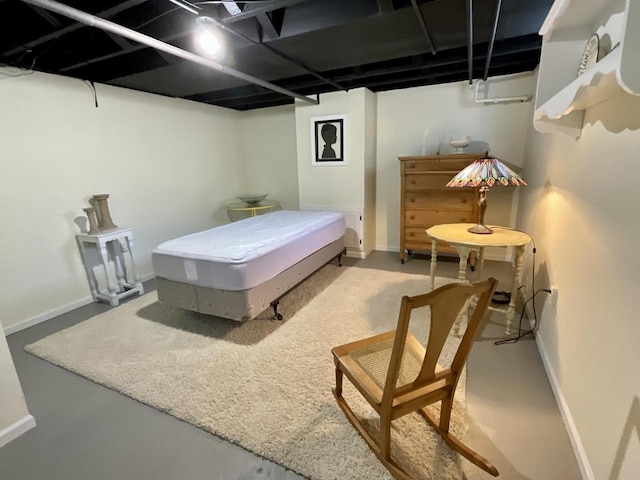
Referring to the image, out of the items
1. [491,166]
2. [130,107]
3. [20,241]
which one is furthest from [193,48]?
[491,166]

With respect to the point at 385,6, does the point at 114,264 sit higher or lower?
lower

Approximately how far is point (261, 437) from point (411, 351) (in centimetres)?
83

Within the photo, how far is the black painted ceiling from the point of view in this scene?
76.9 inches

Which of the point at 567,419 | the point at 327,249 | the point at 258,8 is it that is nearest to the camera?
the point at 567,419

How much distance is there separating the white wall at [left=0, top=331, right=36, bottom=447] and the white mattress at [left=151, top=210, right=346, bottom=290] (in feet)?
3.33

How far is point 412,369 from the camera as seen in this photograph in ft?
4.46

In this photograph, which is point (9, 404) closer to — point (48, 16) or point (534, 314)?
point (48, 16)

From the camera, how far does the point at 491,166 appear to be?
220cm

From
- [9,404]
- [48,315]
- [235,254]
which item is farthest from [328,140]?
[9,404]

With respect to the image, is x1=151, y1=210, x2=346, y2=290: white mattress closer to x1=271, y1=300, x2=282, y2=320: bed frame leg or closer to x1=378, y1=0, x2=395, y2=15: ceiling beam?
x1=271, y1=300, x2=282, y2=320: bed frame leg

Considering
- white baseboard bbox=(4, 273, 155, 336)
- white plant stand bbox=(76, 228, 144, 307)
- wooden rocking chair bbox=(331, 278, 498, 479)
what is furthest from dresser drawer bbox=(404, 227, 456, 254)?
white baseboard bbox=(4, 273, 155, 336)

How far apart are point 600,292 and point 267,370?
5.69ft

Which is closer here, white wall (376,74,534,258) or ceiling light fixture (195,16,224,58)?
ceiling light fixture (195,16,224,58)

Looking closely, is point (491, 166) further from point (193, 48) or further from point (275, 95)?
point (275, 95)
